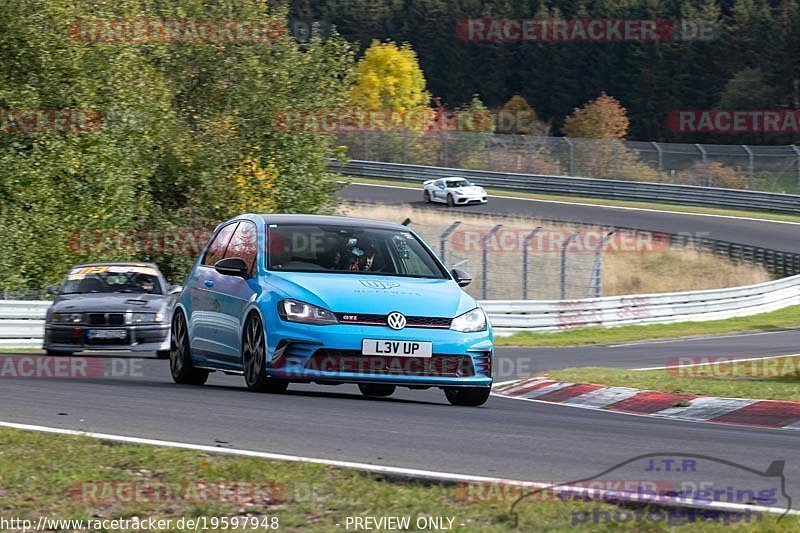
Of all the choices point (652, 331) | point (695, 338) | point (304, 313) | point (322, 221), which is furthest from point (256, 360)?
point (652, 331)

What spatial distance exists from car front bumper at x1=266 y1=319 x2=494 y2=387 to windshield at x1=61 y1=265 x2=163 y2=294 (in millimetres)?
8578

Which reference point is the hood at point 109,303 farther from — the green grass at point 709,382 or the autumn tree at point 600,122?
the autumn tree at point 600,122

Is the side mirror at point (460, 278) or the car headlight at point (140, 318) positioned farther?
the car headlight at point (140, 318)

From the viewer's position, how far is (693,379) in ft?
49.1

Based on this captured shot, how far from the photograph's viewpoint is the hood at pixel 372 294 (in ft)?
34.1

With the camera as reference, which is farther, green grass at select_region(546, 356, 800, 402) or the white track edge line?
green grass at select_region(546, 356, 800, 402)

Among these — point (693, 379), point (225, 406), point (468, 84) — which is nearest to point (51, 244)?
point (693, 379)

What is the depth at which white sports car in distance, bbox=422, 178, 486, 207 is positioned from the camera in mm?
53531

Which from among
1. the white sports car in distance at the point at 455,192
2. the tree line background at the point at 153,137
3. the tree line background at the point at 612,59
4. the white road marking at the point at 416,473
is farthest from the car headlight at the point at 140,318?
the tree line background at the point at 612,59

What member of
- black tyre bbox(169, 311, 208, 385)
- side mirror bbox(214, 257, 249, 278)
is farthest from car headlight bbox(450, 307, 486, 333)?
black tyre bbox(169, 311, 208, 385)

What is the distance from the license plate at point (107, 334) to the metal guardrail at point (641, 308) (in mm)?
9840

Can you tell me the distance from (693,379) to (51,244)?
19710mm

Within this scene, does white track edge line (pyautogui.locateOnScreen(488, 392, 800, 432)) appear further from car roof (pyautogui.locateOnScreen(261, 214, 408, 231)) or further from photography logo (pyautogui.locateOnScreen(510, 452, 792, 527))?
photography logo (pyautogui.locateOnScreen(510, 452, 792, 527))

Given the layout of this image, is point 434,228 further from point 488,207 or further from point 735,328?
point 735,328
